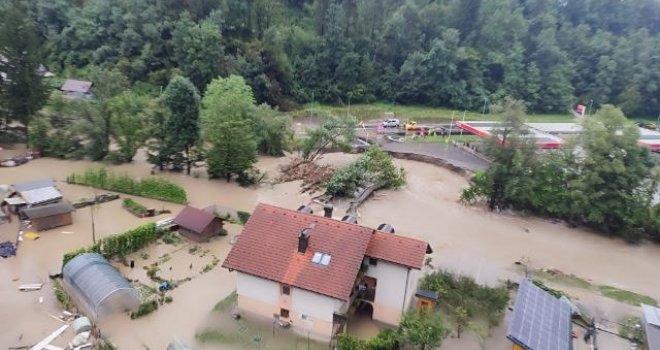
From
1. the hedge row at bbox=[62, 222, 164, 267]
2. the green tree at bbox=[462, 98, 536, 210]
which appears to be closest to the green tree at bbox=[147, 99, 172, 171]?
the hedge row at bbox=[62, 222, 164, 267]

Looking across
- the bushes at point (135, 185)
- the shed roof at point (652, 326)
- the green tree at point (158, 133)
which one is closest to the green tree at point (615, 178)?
the shed roof at point (652, 326)

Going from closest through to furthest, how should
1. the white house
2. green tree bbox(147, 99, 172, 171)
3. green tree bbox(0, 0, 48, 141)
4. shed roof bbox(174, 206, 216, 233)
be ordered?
the white house < shed roof bbox(174, 206, 216, 233) < green tree bbox(147, 99, 172, 171) < green tree bbox(0, 0, 48, 141)

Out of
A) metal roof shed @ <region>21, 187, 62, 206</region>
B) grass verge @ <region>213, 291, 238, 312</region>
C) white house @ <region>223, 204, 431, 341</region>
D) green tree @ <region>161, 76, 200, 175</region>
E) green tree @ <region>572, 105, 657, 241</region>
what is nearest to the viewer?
white house @ <region>223, 204, 431, 341</region>

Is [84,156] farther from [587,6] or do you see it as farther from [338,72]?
[587,6]

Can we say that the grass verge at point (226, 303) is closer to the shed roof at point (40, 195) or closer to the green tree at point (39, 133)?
the shed roof at point (40, 195)

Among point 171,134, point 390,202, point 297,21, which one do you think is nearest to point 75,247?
point 171,134

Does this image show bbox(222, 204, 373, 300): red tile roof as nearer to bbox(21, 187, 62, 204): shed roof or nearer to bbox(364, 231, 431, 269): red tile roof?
bbox(364, 231, 431, 269): red tile roof
